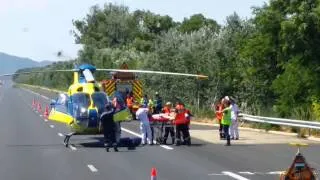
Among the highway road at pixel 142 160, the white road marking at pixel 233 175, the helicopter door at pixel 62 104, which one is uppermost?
the helicopter door at pixel 62 104

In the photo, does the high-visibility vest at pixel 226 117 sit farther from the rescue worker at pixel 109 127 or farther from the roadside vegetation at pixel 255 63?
the roadside vegetation at pixel 255 63

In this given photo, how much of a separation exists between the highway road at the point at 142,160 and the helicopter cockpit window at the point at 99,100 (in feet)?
4.68

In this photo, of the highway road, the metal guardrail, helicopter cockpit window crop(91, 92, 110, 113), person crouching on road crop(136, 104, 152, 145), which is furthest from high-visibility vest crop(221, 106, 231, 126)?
helicopter cockpit window crop(91, 92, 110, 113)

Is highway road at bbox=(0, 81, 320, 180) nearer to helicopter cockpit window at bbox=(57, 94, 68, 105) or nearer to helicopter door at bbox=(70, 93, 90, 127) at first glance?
helicopter door at bbox=(70, 93, 90, 127)

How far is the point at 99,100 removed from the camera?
25.7 m

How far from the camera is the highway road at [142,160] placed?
1705cm

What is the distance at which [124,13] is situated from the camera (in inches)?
4343

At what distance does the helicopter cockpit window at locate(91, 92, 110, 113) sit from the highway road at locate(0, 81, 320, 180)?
1.43 meters

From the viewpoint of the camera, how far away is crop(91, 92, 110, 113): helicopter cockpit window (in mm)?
25375

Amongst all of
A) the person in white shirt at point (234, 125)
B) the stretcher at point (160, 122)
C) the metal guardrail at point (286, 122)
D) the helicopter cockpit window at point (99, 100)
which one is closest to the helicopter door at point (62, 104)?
the helicopter cockpit window at point (99, 100)

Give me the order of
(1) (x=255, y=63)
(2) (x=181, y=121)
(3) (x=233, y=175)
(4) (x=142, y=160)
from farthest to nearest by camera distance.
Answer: (1) (x=255, y=63)
(2) (x=181, y=121)
(4) (x=142, y=160)
(3) (x=233, y=175)

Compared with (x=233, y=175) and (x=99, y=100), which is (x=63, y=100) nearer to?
(x=99, y=100)

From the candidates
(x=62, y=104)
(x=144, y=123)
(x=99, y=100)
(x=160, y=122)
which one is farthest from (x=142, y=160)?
(x=62, y=104)

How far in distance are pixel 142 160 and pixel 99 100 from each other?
572 centimetres
